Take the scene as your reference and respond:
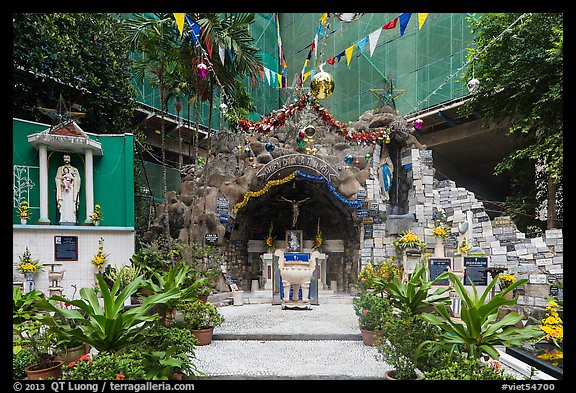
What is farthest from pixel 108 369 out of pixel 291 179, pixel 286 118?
pixel 291 179

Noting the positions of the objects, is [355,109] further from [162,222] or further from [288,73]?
[162,222]

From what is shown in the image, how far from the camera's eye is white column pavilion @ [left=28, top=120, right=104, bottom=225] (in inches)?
291

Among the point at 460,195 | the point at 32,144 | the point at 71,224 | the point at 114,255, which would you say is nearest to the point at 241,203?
the point at 114,255

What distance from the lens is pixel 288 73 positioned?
15.7m

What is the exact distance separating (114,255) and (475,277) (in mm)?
8065

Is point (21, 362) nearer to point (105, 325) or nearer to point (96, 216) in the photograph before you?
point (105, 325)

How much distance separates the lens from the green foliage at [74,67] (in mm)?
8531

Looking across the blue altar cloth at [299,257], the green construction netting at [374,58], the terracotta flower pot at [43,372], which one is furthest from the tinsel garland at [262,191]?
the terracotta flower pot at [43,372]

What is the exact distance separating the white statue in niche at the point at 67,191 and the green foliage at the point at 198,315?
440 centimetres

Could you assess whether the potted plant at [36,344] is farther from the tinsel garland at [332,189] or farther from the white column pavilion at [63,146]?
the tinsel garland at [332,189]

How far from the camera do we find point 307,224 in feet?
40.1

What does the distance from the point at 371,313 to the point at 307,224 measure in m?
7.29

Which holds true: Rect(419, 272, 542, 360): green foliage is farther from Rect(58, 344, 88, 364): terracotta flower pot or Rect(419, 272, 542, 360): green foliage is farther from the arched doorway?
the arched doorway

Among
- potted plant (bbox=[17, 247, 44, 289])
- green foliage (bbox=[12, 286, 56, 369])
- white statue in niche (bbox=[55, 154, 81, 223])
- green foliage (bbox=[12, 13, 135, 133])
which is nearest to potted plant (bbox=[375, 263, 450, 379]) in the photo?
green foliage (bbox=[12, 286, 56, 369])
